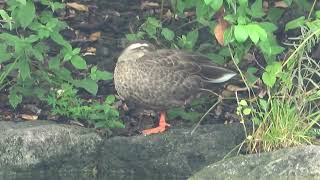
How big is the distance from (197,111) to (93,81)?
95 centimetres

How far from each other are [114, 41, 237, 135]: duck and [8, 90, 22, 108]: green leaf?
0.97 metres

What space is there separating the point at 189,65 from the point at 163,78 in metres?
0.27

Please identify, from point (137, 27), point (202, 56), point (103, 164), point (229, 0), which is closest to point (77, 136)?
point (103, 164)

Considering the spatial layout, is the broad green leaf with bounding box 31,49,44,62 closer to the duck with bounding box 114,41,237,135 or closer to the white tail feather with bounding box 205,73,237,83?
the duck with bounding box 114,41,237,135

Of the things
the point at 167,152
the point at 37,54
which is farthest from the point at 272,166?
the point at 37,54

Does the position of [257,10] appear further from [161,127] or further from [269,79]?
[161,127]

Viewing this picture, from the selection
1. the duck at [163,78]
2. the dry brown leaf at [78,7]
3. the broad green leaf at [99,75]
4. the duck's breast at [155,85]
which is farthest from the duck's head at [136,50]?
the dry brown leaf at [78,7]

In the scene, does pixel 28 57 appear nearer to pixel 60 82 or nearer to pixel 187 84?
pixel 60 82

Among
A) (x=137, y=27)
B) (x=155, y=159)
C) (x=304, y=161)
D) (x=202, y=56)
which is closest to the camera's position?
(x=304, y=161)

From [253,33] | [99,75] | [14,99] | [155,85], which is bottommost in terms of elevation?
[14,99]

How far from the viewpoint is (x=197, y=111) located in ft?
25.4

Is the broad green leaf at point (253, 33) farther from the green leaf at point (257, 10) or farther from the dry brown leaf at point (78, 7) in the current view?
the dry brown leaf at point (78, 7)

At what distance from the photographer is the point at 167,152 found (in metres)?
6.84

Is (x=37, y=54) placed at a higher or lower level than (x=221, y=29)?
lower
